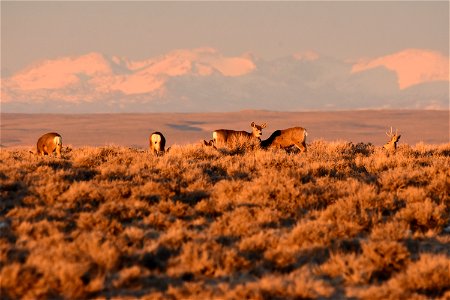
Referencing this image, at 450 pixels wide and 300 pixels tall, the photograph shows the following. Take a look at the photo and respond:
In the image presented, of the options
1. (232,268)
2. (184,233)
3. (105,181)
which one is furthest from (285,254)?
(105,181)

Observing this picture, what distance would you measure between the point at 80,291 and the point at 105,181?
18.3ft

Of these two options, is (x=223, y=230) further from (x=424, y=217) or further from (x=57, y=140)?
(x=57, y=140)

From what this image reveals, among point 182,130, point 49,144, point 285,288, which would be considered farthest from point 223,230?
point 182,130

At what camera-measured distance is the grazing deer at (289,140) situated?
2366cm

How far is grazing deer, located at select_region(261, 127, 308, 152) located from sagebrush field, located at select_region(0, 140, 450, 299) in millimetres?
5932

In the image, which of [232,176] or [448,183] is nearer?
[448,183]

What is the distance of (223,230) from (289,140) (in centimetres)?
1203

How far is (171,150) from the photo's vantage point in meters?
21.6

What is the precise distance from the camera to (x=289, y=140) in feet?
78.4

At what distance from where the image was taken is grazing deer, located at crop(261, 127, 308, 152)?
23.7m

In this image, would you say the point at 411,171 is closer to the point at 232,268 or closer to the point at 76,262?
the point at 232,268

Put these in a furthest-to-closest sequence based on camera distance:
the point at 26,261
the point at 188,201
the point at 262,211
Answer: the point at 188,201 → the point at 262,211 → the point at 26,261

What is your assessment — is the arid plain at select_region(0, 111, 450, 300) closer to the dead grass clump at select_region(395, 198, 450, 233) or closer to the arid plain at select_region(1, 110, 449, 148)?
the dead grass clump at select_region(395, 198, 450, 233)

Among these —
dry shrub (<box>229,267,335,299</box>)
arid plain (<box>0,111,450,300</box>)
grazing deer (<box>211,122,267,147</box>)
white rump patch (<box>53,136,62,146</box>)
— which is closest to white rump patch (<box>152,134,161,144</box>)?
grazing deer (<box>211,122,267,147</box>)
